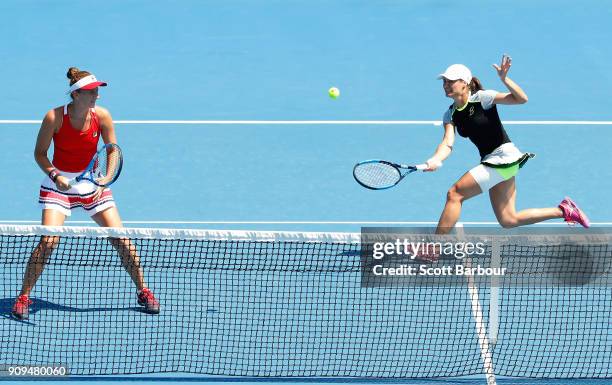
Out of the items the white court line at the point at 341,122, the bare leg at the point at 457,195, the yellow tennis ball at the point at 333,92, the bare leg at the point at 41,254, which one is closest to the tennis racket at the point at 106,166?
the bare leg at the point at 41,254

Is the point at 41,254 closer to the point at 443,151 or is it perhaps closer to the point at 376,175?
the point at 376,175

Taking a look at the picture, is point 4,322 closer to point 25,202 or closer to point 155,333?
Result: point 155,333

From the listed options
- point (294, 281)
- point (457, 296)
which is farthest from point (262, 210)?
point (457, 296)

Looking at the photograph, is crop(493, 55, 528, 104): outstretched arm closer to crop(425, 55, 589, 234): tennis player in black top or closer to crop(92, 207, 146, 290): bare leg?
crop(425, 55, 589, 234): tennis player in black top

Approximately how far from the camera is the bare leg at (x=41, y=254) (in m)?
8.44

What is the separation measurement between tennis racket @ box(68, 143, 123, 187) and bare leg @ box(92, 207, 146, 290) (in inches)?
11.4

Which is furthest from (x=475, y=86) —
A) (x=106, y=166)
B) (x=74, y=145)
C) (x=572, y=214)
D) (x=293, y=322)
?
(x=74, y=145)

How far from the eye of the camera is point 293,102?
46.0 ft

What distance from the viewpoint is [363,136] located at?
12969mm

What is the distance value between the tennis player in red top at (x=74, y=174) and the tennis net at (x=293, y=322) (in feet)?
0.36

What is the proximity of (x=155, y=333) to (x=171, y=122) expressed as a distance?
205 inches

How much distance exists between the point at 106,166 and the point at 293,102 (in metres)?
5.56

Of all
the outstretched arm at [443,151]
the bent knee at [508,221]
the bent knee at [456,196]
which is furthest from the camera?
the bent knee at [508,221]

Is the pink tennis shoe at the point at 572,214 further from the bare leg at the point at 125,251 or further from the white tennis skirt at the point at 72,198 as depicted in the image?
the white tennis skirt at the point at 72,198
